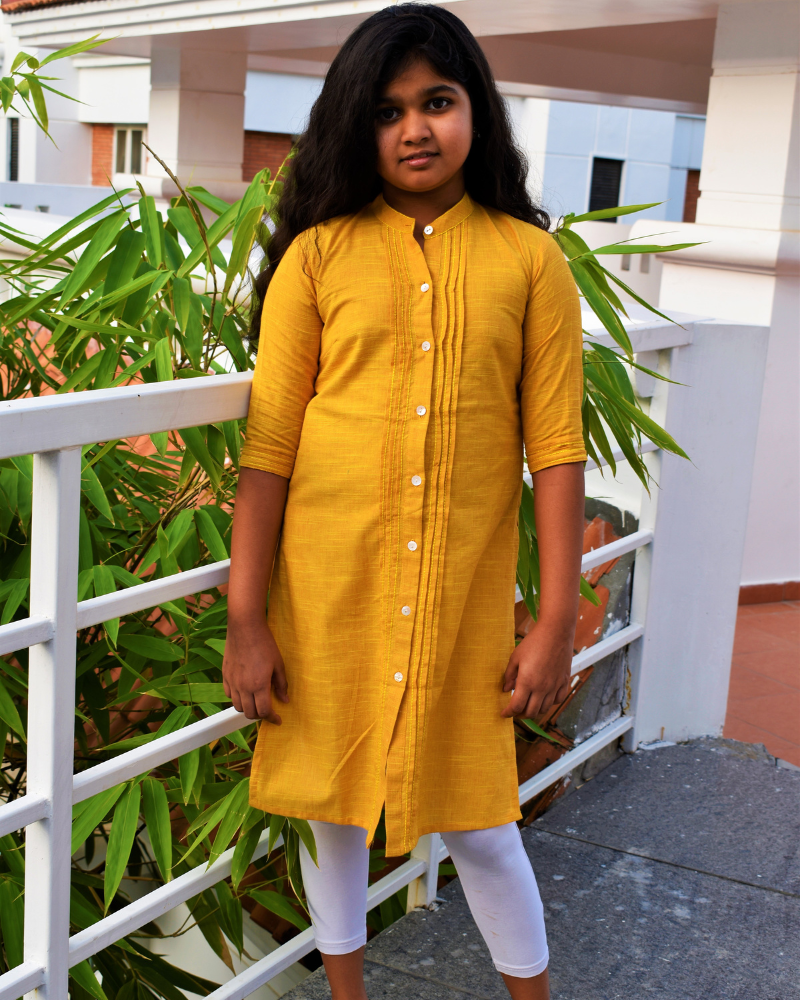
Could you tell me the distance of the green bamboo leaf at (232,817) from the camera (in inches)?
56.8

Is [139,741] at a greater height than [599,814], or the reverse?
[139,741]

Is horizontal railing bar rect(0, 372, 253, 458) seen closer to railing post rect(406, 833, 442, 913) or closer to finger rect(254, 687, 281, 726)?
finger rect(254, 687, 281, 726)

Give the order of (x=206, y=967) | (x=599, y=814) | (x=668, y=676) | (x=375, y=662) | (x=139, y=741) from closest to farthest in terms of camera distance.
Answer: (x=375, y=662) < (x=139, y=741) < (x=599, y=814) < (x=668, y=676) < (x=206, y=967)

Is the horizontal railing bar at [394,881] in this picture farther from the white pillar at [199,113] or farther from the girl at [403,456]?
the white pillar at [199,113]

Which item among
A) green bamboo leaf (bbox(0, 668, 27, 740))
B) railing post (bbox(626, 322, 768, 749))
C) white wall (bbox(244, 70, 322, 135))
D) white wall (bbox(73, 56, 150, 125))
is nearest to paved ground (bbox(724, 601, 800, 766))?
railing post (bbox(626, 322, 768, 749))

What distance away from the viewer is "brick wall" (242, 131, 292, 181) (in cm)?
1522

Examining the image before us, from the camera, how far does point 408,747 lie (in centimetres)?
133

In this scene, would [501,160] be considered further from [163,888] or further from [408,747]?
[163,888]

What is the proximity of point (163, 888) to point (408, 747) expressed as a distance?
0.39 m

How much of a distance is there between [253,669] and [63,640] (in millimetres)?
262

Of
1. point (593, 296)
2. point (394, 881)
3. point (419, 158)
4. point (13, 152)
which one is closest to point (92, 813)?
point (394, 881)

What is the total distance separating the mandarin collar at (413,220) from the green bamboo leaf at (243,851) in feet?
2.63

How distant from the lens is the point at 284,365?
1.32 meters

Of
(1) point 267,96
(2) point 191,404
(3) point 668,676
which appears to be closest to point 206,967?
(3) point 668,676
